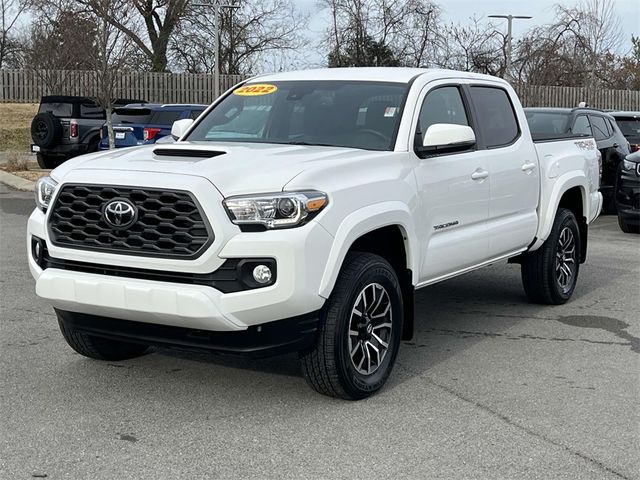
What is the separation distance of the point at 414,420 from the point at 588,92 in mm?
33441

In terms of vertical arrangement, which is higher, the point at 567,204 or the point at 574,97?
the point at 574,97

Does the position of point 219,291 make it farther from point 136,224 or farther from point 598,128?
point 598,128

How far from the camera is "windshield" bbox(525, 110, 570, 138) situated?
13578 millimetres

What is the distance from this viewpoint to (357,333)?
502cm

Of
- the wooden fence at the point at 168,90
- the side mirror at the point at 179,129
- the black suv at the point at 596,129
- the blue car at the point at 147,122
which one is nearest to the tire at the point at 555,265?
the side mirror at the point at 179,129

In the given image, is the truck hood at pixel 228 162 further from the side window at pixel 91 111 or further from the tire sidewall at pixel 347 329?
the side window at pixel 91 111

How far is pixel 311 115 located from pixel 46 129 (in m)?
14.9

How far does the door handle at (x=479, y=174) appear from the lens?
6129mm

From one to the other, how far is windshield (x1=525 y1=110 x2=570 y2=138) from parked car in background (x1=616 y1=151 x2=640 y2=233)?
4.13ft

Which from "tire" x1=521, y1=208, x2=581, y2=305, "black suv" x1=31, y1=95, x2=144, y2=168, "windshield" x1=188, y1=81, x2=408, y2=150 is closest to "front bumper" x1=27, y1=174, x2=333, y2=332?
"windshield" x1=188, y1=81, x2=408, y2=150

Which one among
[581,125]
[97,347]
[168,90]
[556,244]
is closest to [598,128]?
[581,125]

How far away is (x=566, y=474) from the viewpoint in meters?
4.07

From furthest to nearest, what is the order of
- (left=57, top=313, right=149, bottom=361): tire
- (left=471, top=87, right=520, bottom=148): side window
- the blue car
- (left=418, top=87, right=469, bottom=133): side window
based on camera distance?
the blue car
(left=471, top=87, right=520, bottom=148): side window
(left=418, top=87, right=469, bottom=133): side window
(left=57, top=313, right=149, bottom=361): tire

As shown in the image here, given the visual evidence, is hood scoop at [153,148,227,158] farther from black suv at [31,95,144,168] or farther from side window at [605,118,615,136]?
black suv at [31,95,144,168]
